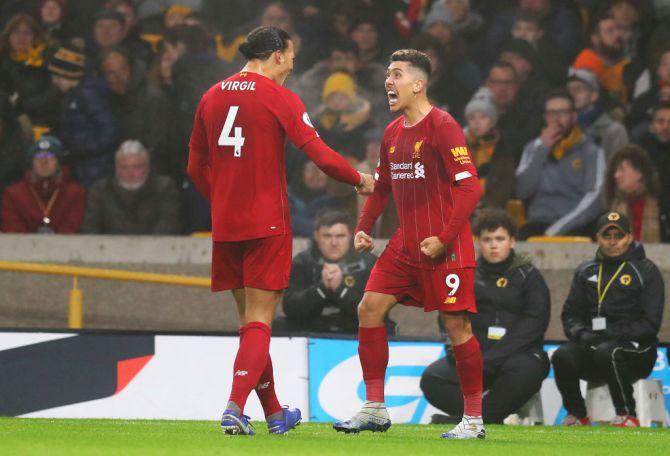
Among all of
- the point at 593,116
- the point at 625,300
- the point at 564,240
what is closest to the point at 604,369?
the point at 625,300

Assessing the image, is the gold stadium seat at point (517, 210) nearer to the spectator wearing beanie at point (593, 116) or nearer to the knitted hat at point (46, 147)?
the spectator wearing beanie at point (593, 116)

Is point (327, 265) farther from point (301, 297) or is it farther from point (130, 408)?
point (130, 408)

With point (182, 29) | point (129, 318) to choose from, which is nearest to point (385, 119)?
point (182, 29)

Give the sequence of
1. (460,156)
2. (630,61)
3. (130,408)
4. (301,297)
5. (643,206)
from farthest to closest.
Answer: (630,61) → (643,206) → (301,297) → (130,408) → (460,156)

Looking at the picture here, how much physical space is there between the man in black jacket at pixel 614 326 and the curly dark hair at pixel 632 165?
2081mm

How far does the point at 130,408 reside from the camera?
33.1 ft

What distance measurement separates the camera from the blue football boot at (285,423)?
722cm

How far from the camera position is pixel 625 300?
33.2ft

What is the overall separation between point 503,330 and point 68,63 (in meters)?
5.60

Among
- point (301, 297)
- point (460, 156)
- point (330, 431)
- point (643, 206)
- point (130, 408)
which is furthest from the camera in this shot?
point (643, 206)

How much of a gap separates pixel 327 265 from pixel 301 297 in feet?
1.10

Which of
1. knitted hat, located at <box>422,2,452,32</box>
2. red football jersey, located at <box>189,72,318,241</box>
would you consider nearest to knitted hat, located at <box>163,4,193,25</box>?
knitted hat, located at <box>422,2,452,32</box>

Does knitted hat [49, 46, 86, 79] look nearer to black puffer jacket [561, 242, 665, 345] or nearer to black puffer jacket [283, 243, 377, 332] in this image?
black puffer jacket [283, 243, 377, 332]

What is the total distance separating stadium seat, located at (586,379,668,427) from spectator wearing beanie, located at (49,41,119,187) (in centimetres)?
529
